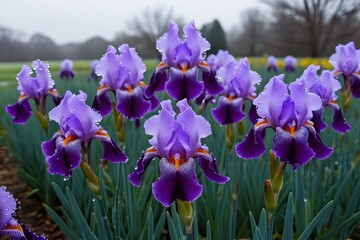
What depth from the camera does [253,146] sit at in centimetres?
164

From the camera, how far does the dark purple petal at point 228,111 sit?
2.21 meters

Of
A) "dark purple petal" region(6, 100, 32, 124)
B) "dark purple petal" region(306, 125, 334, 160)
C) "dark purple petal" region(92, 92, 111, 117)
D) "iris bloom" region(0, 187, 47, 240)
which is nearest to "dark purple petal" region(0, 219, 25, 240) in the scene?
"iris bloom" region(0, 187, 47, 240)

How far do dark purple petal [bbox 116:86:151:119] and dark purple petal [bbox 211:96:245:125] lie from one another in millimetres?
408

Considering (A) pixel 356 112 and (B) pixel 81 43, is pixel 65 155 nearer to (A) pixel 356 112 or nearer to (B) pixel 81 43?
(A) pixel 356 112

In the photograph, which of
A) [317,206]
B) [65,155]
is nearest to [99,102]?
[65,155]

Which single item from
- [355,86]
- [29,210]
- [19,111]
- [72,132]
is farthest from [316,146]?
[29,210]

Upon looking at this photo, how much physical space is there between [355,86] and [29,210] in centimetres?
266

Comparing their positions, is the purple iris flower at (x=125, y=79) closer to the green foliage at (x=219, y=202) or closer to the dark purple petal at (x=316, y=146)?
the green foliage at (x=219, y=202)

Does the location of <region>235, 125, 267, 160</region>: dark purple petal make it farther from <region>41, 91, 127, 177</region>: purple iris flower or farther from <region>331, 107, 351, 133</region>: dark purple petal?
<region>331, 107, 351, 133</region>: dark purple petal

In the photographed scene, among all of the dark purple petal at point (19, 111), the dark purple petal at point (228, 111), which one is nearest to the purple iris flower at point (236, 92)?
the dark purple petal at point (228, 111)

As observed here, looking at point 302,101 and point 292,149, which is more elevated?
point 302,101

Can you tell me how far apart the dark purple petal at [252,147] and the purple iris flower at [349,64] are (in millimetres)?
1519

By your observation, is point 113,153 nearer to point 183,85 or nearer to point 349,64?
point 183,85

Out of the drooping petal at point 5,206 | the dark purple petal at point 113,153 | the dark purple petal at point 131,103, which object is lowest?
the drooping petal at point 5,206
